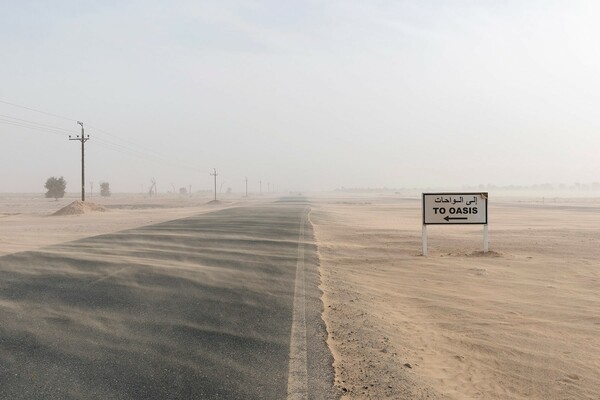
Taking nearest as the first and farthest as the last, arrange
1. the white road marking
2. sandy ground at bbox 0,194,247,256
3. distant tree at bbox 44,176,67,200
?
the white road marking
sandy ground at bbox 0,194,247,256
distant tree at bbox 44,176,67,200

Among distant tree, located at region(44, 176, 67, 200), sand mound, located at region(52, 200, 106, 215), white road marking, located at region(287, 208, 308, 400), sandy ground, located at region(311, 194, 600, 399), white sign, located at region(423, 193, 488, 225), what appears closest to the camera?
white road marking, located at region(287, 208, 308, 400)

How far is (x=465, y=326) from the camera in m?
5.82

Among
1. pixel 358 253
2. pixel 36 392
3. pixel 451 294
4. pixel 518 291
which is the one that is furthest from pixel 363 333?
pixel 358 253

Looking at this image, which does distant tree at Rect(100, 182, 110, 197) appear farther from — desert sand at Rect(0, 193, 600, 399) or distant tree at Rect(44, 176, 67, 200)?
desert sand at Rect(0, 193, 600, 399)

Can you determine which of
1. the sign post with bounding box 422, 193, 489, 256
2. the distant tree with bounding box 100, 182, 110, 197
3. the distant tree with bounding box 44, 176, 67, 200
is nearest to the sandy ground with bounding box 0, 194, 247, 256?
the sign post with bounding box 422, 193, 489, 256

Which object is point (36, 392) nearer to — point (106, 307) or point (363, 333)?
point (106, 307)

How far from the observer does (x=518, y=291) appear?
7922 mm

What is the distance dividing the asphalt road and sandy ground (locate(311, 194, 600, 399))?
484 millimetres

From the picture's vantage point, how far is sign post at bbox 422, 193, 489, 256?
12641mm

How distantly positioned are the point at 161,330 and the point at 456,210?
1011 centimetres

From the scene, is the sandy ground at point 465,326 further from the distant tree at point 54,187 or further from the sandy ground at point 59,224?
the distant tree at point 54,187

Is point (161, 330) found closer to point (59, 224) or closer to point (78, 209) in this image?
point (59, 224)

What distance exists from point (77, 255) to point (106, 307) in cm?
610

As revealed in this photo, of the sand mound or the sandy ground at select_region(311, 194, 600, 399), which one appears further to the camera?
the sand mound
